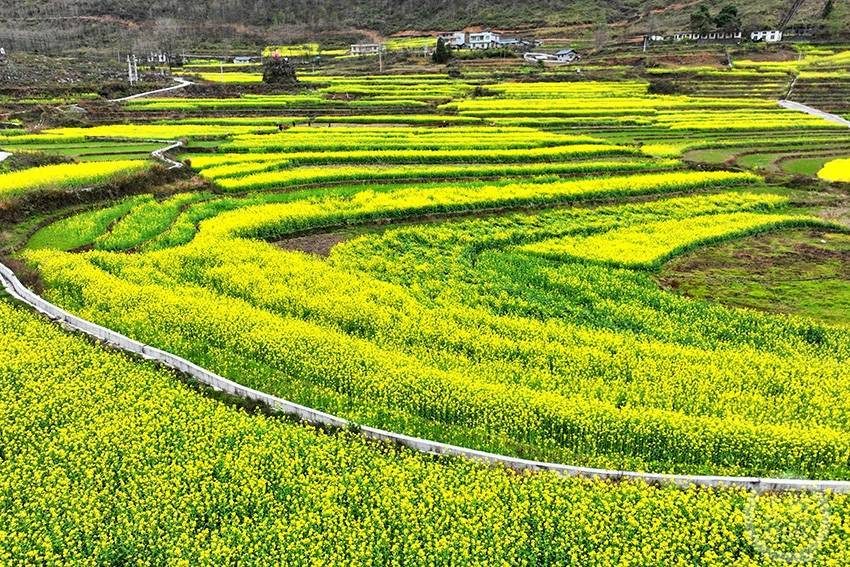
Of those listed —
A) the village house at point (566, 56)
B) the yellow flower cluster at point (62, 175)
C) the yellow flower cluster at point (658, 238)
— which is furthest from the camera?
the village house at point (566, 56)

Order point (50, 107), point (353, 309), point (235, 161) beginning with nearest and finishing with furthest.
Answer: point (353, 309), point (235, 161), point (50, 107)

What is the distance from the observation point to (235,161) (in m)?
34.0

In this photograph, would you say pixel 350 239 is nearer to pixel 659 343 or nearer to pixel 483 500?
pixel 659 343

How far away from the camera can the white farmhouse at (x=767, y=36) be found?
3461 inches

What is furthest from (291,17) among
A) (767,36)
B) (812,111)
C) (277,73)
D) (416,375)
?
(416,375)

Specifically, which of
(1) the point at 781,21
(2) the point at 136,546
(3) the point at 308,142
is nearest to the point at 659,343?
(2) the point at 136,546

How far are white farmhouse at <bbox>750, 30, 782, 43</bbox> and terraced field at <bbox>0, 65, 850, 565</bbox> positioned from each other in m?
70.4

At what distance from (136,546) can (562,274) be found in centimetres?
1453

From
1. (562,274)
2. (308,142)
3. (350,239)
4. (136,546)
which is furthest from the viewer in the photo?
(308,142)

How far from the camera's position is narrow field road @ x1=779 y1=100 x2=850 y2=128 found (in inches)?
2025

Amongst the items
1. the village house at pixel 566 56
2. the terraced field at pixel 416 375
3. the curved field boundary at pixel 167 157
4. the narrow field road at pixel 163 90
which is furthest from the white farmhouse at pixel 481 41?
the terraced field at pixel 416 375

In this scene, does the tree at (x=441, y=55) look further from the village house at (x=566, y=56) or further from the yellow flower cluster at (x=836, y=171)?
the yellow flower cluster at (x=836, y=171)

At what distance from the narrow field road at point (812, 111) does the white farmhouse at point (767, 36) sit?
36.2 m

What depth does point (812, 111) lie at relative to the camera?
5550cm
